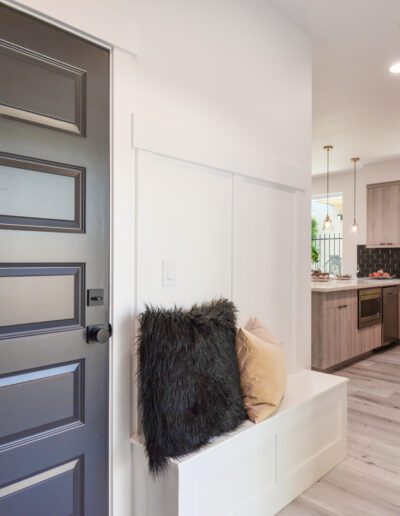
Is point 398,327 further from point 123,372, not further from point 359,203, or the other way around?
point 123,372

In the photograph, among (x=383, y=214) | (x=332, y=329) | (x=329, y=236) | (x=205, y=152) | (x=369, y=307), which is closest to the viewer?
(x=205, y=152)

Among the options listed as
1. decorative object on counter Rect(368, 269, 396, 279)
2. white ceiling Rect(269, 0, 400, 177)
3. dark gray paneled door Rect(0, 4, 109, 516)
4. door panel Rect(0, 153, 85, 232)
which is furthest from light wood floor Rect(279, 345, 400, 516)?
white ceiling Rect(269, 0, 400, 177)

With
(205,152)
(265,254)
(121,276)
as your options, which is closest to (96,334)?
(121,276)

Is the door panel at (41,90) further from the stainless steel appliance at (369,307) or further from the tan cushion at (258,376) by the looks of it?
the stainless steel appliance at (369,307)

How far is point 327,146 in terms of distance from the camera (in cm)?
546

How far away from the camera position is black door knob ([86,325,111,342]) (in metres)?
1.57

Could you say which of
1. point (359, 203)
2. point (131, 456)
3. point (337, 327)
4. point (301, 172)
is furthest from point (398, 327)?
point (131, 456)

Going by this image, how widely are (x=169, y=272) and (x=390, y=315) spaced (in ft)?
14.7

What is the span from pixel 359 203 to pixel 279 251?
496cm

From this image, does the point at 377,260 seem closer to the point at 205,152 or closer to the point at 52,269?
the point at 205,152

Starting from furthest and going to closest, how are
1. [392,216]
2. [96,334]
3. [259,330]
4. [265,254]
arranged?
[392,216] → [265,254] → [259,330] → [96,334]

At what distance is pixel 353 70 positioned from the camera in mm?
3283

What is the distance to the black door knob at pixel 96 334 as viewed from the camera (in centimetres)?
157

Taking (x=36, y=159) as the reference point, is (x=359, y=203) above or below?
above
